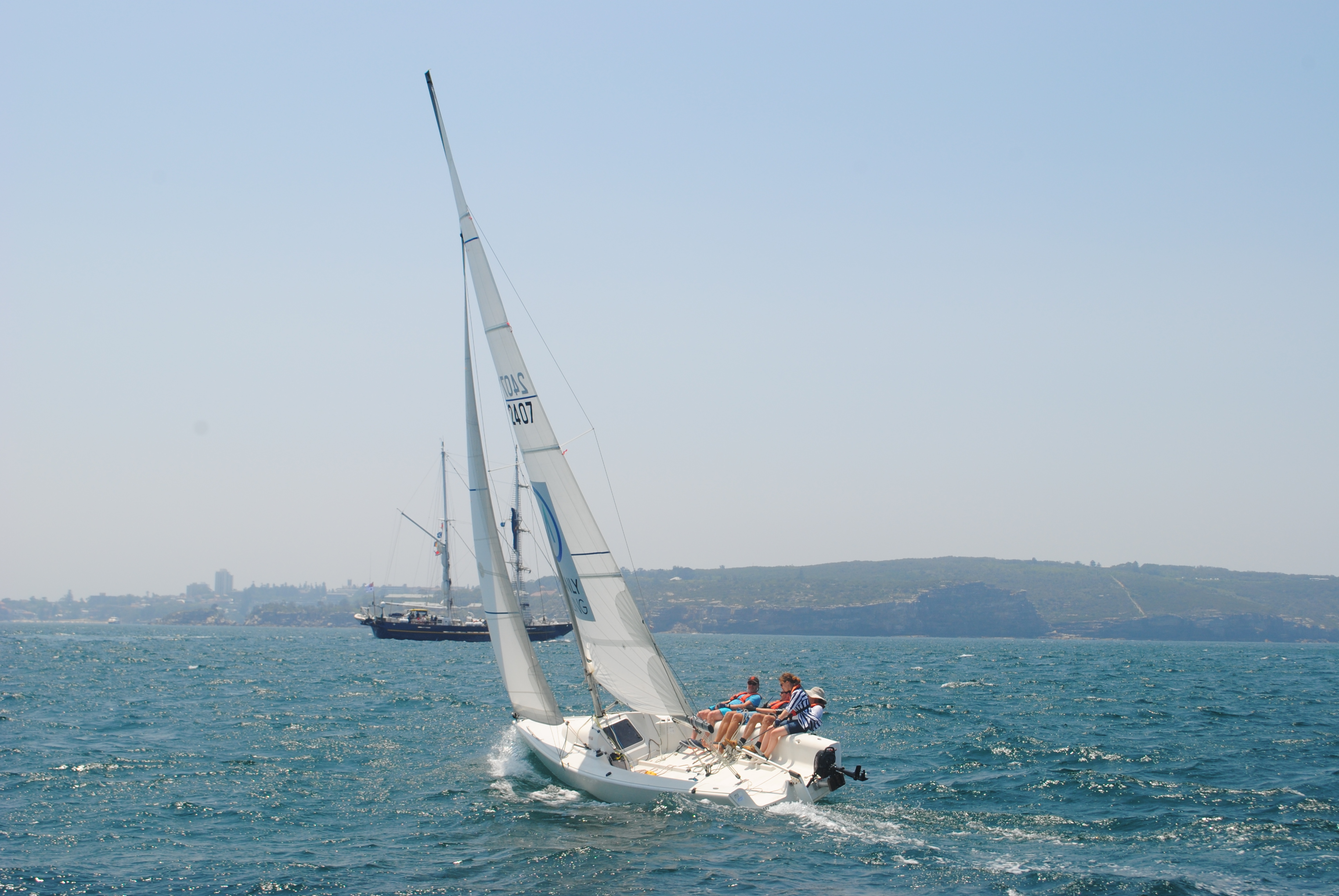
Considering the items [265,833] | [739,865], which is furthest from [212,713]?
[739,865]

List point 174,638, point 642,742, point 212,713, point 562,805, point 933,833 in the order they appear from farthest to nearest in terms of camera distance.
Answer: point 174,638 → point 212,713 → point 642,742 → point 562,805 → point 933,833

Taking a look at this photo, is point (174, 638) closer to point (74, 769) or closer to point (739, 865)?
point (74, 769)

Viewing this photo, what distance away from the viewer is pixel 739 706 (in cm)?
1609

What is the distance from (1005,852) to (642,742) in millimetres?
6357

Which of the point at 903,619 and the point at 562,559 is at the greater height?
the point at 562,559

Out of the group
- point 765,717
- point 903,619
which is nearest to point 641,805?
point 765,717

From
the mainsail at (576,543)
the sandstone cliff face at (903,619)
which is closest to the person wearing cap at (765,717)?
the mainsail at (576,543)

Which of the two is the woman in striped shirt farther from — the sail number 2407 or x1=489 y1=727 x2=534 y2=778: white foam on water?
the sail number 2407


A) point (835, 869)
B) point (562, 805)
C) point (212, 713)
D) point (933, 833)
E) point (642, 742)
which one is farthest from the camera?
point (212, 713)

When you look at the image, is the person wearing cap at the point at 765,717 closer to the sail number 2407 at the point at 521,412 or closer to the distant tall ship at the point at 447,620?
the sail number 2407 at the point at 521,412

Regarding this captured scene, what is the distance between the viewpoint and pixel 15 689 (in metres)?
34.5

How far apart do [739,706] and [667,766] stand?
165cm

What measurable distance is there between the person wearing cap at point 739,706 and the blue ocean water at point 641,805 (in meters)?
1.99

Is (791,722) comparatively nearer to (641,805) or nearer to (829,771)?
(829,771)
